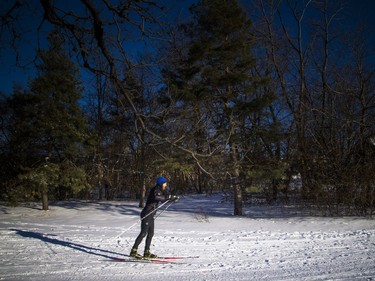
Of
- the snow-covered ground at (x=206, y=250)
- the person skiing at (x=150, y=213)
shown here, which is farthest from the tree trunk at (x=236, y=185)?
the person skiing at (x=150, y=213)

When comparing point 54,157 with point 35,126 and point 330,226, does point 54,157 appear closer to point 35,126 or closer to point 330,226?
point 35,126

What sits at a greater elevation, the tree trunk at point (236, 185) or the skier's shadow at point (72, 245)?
the tree trunk at point (236, 185)

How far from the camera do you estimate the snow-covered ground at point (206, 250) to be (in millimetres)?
5496

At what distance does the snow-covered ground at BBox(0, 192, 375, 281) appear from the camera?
5.50 meters

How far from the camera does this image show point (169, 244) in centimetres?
838

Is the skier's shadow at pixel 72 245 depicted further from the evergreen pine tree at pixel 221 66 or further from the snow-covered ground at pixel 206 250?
the evergreen pine tree at pixel 221 66

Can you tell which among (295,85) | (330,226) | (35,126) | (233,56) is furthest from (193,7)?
(330,226)

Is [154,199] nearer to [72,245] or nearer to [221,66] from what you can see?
[72,245]

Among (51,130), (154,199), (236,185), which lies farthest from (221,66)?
(51,130)

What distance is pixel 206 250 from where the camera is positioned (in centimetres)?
752

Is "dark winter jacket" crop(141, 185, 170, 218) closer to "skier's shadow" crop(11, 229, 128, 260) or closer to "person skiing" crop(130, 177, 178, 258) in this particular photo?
"person skiing" crop(130, 177, 178, 258)

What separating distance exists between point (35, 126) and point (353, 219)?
16549 mm

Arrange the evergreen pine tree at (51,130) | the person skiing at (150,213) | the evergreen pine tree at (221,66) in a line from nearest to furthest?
the person skiing at (150,213) < the evergreen pine tree at (221,66) < the evergreen pine tree at (51,130)

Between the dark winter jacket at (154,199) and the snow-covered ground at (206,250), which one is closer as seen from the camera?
the snow-covered ground at (206,250)
